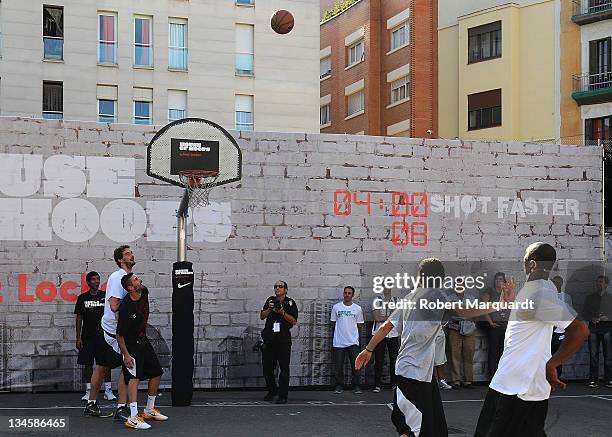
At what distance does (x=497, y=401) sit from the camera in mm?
7129

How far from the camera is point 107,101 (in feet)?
124

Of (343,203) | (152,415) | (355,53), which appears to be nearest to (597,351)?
(343,203)

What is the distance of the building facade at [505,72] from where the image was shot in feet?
124

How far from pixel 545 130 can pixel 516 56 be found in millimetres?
3404

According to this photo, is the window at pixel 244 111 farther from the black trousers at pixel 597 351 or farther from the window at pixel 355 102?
the black trousers at pixel 597 351

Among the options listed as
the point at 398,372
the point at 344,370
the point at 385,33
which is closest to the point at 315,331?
the point at 344,370

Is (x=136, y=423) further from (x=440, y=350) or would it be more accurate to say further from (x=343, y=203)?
(x=343, y=203)

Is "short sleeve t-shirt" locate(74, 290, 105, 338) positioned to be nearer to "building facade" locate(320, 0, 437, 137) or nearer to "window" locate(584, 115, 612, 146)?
"window" locate(584, 115, 612, 146)

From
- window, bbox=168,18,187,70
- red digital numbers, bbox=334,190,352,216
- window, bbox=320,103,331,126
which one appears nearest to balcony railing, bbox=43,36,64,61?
window, bbox=168,18,187,70

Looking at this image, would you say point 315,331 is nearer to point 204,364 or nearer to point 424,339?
point 204,364

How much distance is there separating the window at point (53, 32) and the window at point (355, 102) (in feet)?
47.4

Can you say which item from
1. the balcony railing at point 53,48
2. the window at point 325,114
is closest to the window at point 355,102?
the window at point 325,114

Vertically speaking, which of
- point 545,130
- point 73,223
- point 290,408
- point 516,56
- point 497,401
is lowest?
point 290,408

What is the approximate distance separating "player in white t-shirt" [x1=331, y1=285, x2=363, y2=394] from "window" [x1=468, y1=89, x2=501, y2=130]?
83.8ft
